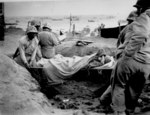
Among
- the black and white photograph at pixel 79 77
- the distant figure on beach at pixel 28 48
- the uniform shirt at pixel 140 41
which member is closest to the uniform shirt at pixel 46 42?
the black and white photograph at pixel 79 77

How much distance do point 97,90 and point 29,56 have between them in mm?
1979

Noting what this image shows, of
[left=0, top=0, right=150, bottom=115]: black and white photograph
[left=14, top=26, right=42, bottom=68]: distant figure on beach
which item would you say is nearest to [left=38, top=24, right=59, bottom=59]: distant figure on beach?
[left=0, top=0, right=150, bottom=115]: black and white photograph

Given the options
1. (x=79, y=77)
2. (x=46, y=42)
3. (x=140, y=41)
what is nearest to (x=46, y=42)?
(x=46, y=42)

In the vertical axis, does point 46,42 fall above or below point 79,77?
above

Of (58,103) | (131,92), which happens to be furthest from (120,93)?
(58,103)

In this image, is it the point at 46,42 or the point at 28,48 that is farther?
the point at 46,42

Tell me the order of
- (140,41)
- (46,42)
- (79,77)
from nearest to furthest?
1. (140,41)
2. (79,77)
3. (46,42)

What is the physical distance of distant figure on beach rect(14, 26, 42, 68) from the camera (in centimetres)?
633

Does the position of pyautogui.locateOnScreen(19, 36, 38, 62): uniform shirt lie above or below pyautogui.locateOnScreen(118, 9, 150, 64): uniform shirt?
below

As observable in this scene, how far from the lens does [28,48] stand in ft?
21.3

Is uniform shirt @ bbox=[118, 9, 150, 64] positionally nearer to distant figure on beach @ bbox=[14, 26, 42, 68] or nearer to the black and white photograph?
the black and white photograph

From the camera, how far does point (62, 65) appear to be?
20.7 ft

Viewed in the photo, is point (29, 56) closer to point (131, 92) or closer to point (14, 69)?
point (14, 69)

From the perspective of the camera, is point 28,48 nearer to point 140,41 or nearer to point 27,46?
point 27,46
